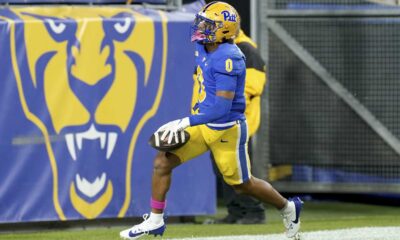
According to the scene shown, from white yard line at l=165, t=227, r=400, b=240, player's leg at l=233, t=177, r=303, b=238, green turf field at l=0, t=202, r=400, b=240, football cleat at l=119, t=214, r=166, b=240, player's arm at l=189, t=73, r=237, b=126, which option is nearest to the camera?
player's arm at l=189, t=73, r=237, b=126

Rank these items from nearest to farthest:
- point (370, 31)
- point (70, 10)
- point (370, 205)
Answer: point (70, 10) → point (370, 31) → point (370, 205)

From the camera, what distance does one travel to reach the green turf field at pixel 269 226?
9.16m

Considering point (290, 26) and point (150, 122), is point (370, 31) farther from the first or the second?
point (150, 122)

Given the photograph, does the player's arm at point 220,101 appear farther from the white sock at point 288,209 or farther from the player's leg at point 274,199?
the white sock at point 288,209

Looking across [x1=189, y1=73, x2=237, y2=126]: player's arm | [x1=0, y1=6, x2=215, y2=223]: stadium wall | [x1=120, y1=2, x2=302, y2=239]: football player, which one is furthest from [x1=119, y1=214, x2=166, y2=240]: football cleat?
[x1=0, y1=6, x2=215, y2=223]: stadium wall

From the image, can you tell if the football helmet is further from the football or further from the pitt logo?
the football

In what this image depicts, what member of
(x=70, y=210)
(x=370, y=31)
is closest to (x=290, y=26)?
(x=370, y=31)

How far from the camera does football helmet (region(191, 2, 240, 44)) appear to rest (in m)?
7.81

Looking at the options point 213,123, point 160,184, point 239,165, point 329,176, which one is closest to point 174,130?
point 213,123

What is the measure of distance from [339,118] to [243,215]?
1806 millimetres

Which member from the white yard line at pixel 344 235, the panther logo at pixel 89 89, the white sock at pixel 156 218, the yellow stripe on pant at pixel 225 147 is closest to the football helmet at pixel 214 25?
the yellow stripe on pant at pixel 225 147

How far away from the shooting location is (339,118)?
11.3 meters

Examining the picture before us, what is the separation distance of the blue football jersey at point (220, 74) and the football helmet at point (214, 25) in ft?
0.23

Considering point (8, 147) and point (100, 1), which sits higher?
point (100, 1)
